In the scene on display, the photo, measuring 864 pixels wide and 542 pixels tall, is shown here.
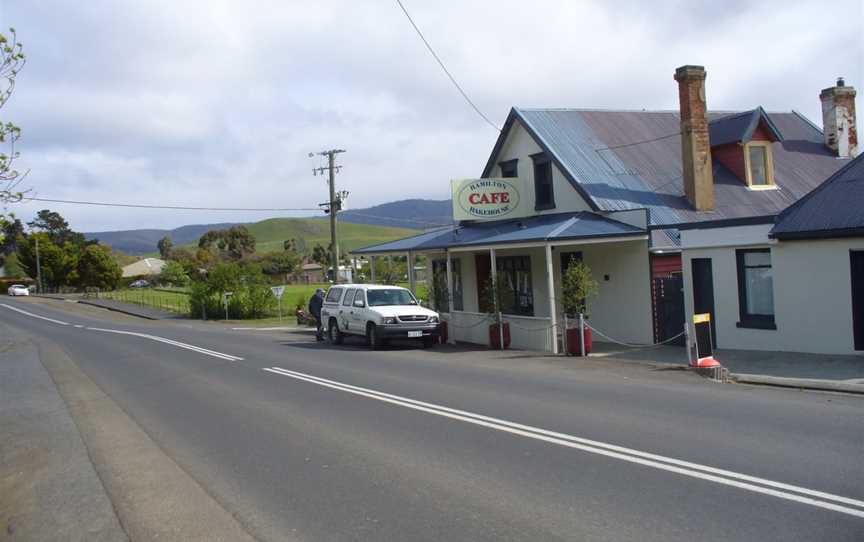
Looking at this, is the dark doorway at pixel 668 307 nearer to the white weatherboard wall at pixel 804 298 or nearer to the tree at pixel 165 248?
the white weatherboard wall at pixel 804 298

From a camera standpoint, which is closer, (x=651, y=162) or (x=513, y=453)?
(x=513, y=453)

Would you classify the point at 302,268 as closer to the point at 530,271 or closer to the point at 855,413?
the point at 530,271

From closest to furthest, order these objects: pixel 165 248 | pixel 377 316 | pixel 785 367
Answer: pixel 785 367, pixel 377 316, pixel 165 248

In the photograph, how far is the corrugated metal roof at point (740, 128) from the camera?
22141 mm

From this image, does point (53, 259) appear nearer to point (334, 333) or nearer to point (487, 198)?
point (334, 333)

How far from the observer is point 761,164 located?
23250 mm

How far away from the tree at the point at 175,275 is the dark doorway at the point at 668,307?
87.5 m

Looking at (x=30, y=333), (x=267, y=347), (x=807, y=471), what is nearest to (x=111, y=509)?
(x=807, y=471)

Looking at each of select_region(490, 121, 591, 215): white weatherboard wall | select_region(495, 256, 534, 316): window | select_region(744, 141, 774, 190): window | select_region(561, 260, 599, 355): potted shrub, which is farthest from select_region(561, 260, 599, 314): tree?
select_region(744, 141, 774, 190): window

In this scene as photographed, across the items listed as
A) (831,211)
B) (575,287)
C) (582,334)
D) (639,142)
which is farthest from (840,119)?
(582,334)

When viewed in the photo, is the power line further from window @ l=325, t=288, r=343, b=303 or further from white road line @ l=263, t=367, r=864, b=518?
white road line @ l=263, t=367, r=864, b=518

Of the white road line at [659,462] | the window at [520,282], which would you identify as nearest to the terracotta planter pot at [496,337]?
the window at [520,282]

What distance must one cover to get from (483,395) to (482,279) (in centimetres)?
1576

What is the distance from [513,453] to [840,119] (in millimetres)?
23425
